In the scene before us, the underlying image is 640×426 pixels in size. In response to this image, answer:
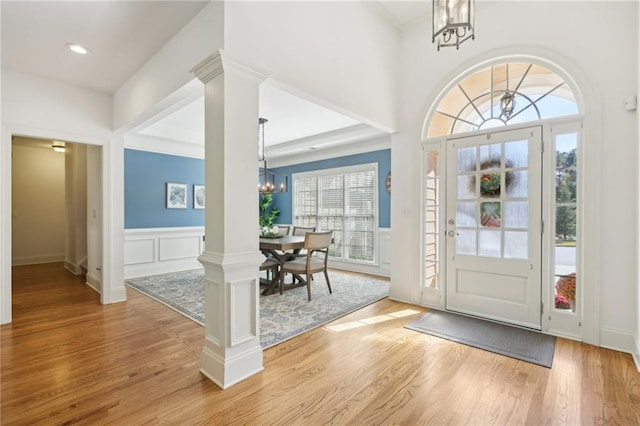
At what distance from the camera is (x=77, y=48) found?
9.27ft

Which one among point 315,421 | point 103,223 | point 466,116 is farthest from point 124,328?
point 466,116

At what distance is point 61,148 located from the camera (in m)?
6.35

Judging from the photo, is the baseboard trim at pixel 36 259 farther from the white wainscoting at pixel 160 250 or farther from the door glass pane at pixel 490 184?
the door glass pane at pixel 490 184

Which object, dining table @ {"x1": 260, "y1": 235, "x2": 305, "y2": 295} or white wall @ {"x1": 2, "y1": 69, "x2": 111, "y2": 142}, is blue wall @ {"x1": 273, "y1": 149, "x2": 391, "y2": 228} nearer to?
dining table @ {"x1": 260, "y1": 235, "x2": 305, "y2": 295}

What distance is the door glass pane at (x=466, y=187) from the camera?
328 centimetres

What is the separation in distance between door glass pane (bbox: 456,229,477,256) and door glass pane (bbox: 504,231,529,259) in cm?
30

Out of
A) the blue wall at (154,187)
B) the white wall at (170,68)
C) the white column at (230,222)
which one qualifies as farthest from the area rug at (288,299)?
the white wall at (170,68)

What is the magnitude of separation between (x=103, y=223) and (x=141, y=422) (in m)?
3.08

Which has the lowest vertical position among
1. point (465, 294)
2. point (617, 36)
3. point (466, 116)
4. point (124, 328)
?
point (124, 328)

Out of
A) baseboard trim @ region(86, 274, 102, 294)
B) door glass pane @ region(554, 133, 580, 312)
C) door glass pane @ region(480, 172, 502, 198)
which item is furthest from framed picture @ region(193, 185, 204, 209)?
door glass pane @ region(554, 133, 580, 312)

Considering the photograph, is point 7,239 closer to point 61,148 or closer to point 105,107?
point 105,107

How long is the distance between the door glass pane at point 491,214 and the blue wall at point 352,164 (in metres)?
2.32

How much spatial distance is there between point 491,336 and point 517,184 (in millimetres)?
1514

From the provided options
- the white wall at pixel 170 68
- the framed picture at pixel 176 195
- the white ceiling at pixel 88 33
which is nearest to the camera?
the white wall at pixel 170 68
